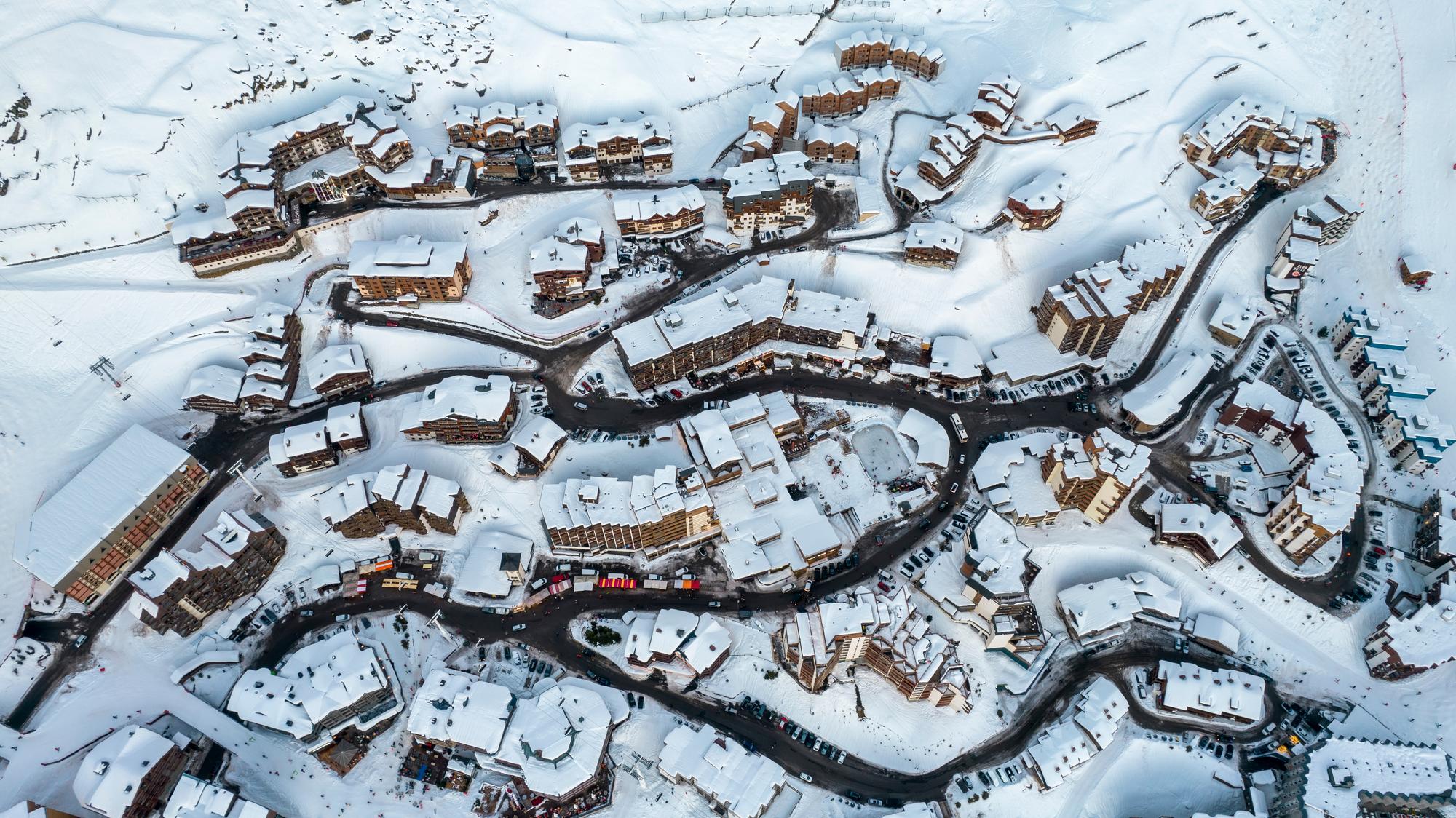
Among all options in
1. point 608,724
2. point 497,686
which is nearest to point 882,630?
point 608,724

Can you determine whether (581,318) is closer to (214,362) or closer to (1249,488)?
(214,362)

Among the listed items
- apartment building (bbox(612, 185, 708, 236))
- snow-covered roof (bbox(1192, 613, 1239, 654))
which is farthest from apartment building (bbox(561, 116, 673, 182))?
snow-covered roof (bbox(1192, 613, 1239, 654))

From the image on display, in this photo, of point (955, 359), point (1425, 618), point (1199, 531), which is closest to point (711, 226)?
point (955, 359)

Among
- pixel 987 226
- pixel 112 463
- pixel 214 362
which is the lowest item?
pixel 112 463

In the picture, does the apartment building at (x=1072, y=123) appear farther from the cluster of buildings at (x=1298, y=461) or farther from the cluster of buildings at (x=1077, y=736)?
the cluster of buildings at (x=1077, y=736)

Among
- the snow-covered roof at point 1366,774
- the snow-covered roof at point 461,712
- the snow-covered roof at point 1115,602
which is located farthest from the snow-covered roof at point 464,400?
the snow-covered roof at point 1366,774

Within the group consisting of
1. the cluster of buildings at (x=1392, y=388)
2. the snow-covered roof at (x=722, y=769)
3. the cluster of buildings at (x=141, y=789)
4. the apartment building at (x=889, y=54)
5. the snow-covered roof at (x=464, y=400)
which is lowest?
the cluster of buildings at (x=141, y=789)

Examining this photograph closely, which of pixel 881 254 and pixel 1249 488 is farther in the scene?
pixel 881 254
